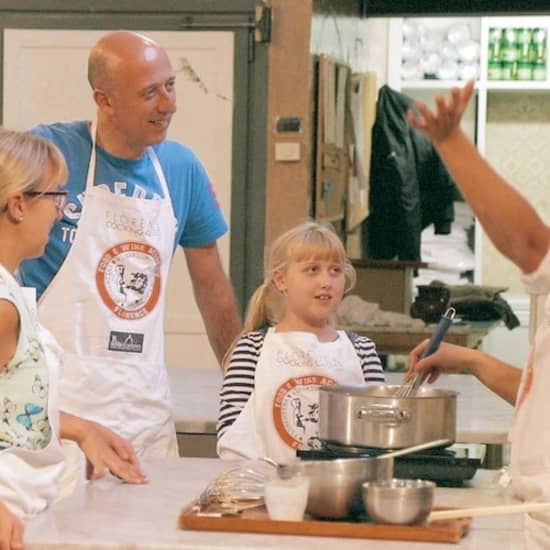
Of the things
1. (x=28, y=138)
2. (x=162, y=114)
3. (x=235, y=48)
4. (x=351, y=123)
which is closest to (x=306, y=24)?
(x=235, y=48)

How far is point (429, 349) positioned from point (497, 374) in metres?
0.14

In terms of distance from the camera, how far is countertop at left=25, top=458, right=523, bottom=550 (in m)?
2.01

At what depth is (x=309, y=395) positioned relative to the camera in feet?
9.89

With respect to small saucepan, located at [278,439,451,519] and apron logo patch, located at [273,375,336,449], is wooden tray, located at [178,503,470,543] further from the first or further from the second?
apron logo patch, located at [273,375,336,449]

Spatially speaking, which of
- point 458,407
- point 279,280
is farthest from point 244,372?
point 458,407

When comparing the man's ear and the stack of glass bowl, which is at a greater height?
the stack of glass bowl

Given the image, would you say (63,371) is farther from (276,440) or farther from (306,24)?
(306,24)

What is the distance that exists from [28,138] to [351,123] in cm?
488

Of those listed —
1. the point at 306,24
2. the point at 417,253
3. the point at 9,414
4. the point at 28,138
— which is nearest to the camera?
the point at 9,414

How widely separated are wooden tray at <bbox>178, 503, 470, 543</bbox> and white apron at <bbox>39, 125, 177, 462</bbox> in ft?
3.43

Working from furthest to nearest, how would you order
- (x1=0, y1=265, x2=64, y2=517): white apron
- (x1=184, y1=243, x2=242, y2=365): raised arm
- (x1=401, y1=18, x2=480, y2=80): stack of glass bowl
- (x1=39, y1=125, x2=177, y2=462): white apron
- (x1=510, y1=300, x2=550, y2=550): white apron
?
(x1=401, y1=18, x2=480, y2=80): stack of glass bowl < (x1=184, y1=243, x2=242, y2=365): raised arm < (x1=39, y1=125, x2=177, y2=462): white apron < (x1=0, y1=265, x2=64, y2=517): white apron < (x1=510, y1=300, x2=550, y2=550): white apron

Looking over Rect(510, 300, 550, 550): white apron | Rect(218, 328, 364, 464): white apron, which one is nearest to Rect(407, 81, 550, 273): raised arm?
Rect(510, 300, 550, 550): white apron

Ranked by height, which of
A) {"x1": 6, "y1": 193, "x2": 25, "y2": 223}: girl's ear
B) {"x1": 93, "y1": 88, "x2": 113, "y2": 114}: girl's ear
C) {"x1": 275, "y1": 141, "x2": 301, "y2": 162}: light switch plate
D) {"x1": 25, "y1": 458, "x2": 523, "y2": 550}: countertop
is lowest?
{"x1": 25, "y1": 458, "x2": 523, "y2": 550}: countertop

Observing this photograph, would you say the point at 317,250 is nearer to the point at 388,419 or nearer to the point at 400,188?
the point at 388,419
